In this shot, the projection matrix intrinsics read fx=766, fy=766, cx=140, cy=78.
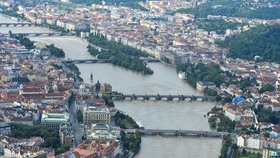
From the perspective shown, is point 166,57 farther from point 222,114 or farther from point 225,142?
point 225,142

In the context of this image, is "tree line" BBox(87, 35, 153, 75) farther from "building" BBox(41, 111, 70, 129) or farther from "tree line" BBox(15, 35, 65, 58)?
"building" BBox(41, 111, 70, 129)

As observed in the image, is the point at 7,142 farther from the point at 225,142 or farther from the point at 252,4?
the point at 252,4

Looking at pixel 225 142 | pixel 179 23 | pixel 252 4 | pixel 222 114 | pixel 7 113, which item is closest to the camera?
pixel 225 142

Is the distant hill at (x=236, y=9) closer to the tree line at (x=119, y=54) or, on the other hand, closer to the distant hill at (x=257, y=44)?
the distant hill at (x=257, y=44)

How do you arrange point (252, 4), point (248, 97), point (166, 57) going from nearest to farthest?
point (248, 97) < point (166, 57) < point (252, 4)

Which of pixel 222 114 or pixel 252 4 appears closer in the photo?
pixel 222 114

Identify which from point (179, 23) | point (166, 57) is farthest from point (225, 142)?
point (179, 23)
